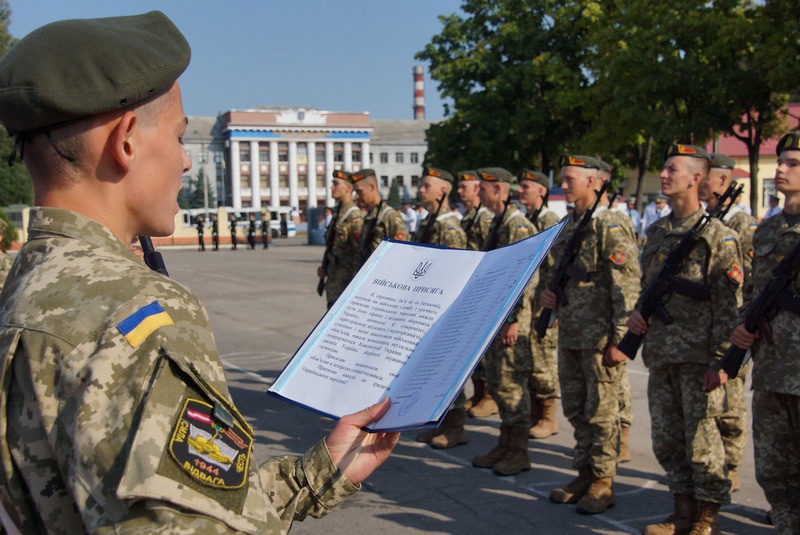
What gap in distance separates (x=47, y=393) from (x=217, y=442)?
24 cm

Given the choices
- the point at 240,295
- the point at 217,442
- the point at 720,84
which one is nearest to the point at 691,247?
the point at 217,442

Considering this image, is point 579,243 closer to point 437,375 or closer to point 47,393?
point 437,375

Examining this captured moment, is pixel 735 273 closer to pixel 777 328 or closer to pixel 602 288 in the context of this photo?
pixel 777 328

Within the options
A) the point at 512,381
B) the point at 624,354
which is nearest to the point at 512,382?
the point at 512,381

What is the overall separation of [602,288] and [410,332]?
3.68 meters

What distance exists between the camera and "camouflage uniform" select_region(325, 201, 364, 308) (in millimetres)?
8141

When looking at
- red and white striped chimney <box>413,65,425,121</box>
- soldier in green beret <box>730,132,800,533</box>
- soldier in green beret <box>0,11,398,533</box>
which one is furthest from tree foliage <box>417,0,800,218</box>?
red and white striped chimney <box>413,65,425,121</box>

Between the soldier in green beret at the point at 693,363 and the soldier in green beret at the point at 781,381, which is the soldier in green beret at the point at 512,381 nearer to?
the soldier in green beret at the point at 693,363

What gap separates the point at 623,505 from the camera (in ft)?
15.6

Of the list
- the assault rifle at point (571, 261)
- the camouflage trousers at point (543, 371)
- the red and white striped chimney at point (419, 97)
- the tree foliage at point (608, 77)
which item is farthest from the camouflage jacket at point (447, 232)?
the red and white striped chimney at point (419, 97)

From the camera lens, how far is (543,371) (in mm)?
6453

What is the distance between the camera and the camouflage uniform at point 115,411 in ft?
3.31

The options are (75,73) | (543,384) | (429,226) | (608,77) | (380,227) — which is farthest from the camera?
(608,77)

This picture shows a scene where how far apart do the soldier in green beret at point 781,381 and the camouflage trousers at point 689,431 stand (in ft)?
1.11
